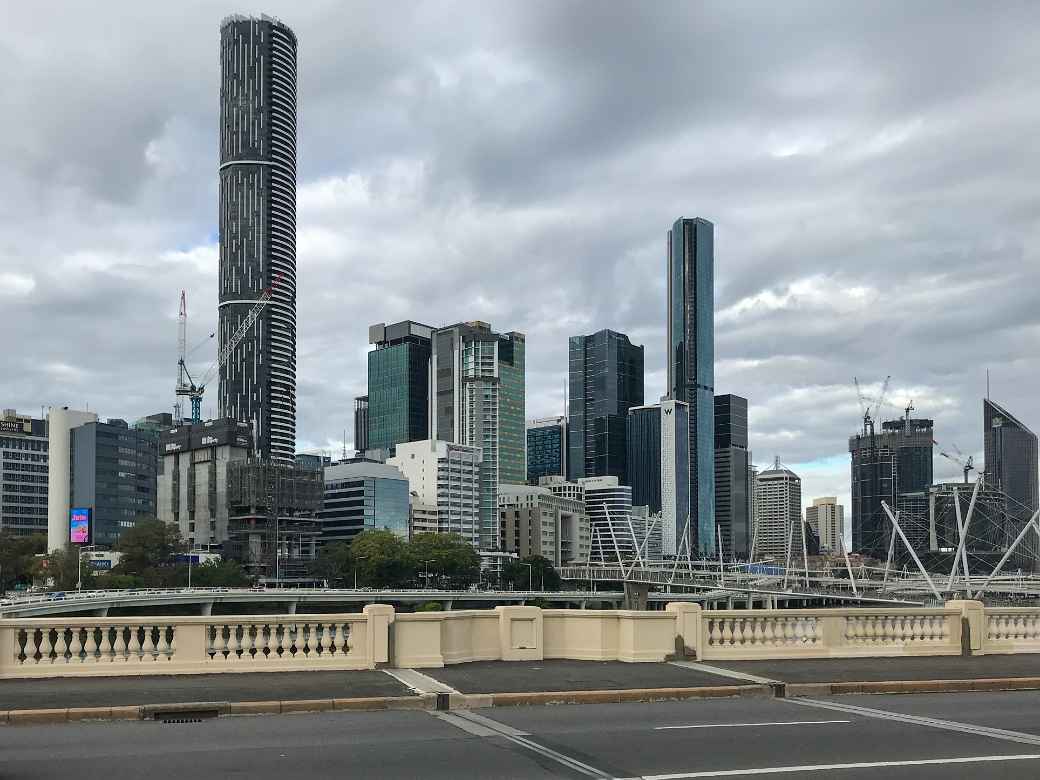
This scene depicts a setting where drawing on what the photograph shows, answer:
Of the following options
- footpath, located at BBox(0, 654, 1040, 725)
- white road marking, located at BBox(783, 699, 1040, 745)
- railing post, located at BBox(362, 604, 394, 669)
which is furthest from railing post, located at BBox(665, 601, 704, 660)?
railing post, located at BBox(362, 604, 394, 669)

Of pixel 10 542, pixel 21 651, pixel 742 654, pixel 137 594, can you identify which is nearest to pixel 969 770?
pixel 742 654

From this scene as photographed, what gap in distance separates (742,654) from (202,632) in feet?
40.1

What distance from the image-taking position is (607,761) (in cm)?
1391

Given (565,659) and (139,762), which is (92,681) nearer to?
(139,762)

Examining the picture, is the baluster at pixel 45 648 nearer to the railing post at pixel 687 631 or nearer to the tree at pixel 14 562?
the railing post at pixel 687 631

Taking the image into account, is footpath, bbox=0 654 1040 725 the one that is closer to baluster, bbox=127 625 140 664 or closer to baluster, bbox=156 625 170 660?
baluster, bbox=127 625 140 664

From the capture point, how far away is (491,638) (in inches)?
1003

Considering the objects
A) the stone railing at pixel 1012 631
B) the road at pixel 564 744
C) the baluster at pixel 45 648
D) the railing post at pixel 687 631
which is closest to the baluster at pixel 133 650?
the baluster at pixel 45 648

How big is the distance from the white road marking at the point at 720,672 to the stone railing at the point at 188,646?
21.5ft

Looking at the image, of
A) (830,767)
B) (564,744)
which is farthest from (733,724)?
(830,767)

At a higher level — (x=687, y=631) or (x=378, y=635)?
(x=378, y=635)

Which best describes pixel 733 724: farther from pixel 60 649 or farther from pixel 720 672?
pixel 60 649

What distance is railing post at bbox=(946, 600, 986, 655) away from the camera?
1115 inches

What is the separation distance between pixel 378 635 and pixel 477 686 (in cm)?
361
